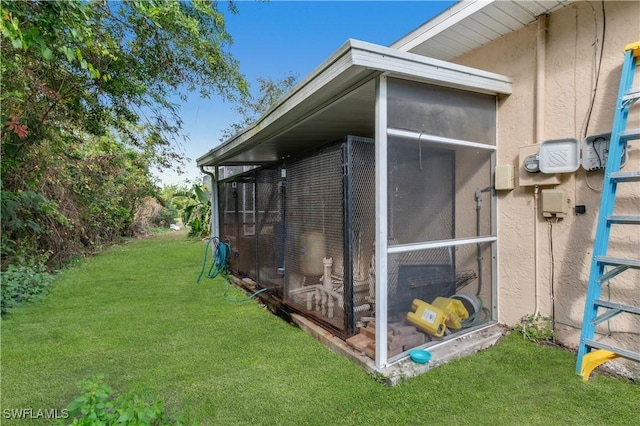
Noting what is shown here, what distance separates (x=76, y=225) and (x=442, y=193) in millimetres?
8815

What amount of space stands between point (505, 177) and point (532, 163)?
249 millimetres

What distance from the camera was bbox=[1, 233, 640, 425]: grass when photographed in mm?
2000

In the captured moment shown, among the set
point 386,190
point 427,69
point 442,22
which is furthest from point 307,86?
point 442,22

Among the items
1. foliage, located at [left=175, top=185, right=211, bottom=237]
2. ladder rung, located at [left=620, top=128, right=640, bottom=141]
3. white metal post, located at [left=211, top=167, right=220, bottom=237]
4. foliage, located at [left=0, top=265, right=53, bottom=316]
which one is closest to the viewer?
ladder rung, located at [left=620, top=128, right=640, bottom=141]

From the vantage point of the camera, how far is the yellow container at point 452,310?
285cm

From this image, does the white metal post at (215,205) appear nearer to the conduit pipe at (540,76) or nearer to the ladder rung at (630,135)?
the conduit pipe at (540,76)

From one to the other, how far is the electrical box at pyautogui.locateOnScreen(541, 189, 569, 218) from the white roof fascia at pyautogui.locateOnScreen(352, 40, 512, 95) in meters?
1.04

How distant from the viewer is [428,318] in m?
2.70

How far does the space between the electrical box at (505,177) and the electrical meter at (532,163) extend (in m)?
0.14

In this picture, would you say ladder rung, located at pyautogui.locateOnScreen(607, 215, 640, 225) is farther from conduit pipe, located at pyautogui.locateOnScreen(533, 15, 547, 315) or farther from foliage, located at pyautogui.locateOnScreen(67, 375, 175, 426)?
foliage, located at pyautogui.locateOnScreen(67, 375, 175, 426)

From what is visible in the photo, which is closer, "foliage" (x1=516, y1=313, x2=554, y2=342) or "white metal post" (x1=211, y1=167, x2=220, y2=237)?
"foliage" (x1=516, y1=313, x2=554, y2=342)

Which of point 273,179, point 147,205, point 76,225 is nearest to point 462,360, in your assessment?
point 273,179

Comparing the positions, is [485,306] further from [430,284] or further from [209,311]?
[209,311]

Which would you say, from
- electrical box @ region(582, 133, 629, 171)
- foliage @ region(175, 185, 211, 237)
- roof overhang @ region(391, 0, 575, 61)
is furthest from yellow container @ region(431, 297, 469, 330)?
foliage @ region(175, 185, 211, 237)
